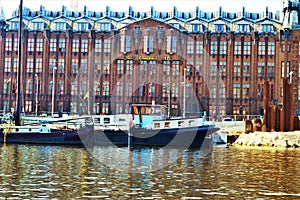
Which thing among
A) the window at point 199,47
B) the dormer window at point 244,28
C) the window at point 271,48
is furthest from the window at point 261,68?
the window at point 199,47

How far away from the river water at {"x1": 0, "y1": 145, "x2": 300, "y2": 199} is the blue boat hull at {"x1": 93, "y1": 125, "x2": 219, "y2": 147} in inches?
556

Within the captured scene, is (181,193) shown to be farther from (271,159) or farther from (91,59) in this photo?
(91,59)

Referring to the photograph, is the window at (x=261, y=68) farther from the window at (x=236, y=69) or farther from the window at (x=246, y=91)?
the window at (x=236, y=69)

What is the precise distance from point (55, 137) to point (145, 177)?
27530mm

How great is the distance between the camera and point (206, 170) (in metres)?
34.0

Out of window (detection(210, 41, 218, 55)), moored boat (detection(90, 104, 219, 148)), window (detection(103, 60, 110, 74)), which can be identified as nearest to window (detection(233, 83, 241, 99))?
window (detection(210, 41, 218, 55))

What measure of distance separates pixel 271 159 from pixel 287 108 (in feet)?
70.3

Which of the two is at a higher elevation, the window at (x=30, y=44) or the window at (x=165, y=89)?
the window at (x=30, y=44)

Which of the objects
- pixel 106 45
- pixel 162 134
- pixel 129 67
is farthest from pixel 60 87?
pixel 162 134

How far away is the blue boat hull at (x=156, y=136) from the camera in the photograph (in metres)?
57.5

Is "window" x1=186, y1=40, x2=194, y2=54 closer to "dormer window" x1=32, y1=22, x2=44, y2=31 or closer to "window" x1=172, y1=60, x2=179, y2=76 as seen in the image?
"window" x1=172, y1=60, x2=179, y2=76

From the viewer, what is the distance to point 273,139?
59.9 meters

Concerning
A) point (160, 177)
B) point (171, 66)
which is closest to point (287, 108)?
point (160, 177)

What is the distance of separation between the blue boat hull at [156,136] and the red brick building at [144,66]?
48.4 meters
